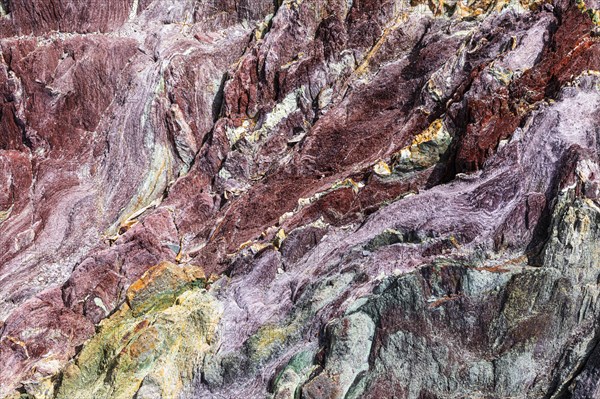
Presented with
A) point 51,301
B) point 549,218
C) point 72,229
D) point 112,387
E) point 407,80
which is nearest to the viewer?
point 549,218

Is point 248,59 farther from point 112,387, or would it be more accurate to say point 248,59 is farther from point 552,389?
point 552,389

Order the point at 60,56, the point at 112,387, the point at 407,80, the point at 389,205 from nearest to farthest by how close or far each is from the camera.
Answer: the point at 112,387, the point at 389,205, the point at 407,80, the point at 60,56

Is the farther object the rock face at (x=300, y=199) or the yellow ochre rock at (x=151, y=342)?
the yellow ochre rock at (x=151, y=342)

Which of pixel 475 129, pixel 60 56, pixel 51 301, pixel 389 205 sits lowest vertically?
pixel 51 301

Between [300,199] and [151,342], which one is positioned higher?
[300,199]

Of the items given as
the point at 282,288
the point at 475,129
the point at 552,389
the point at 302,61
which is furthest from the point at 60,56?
the point at 552,389

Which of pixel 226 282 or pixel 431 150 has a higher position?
pixel 431 150

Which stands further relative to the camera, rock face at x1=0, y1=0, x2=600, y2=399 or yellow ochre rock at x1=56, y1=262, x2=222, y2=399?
yellow ochre rock at x1=56, y1=262, x2=222, y2=399

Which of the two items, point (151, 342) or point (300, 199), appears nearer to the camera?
point (151, 342)
